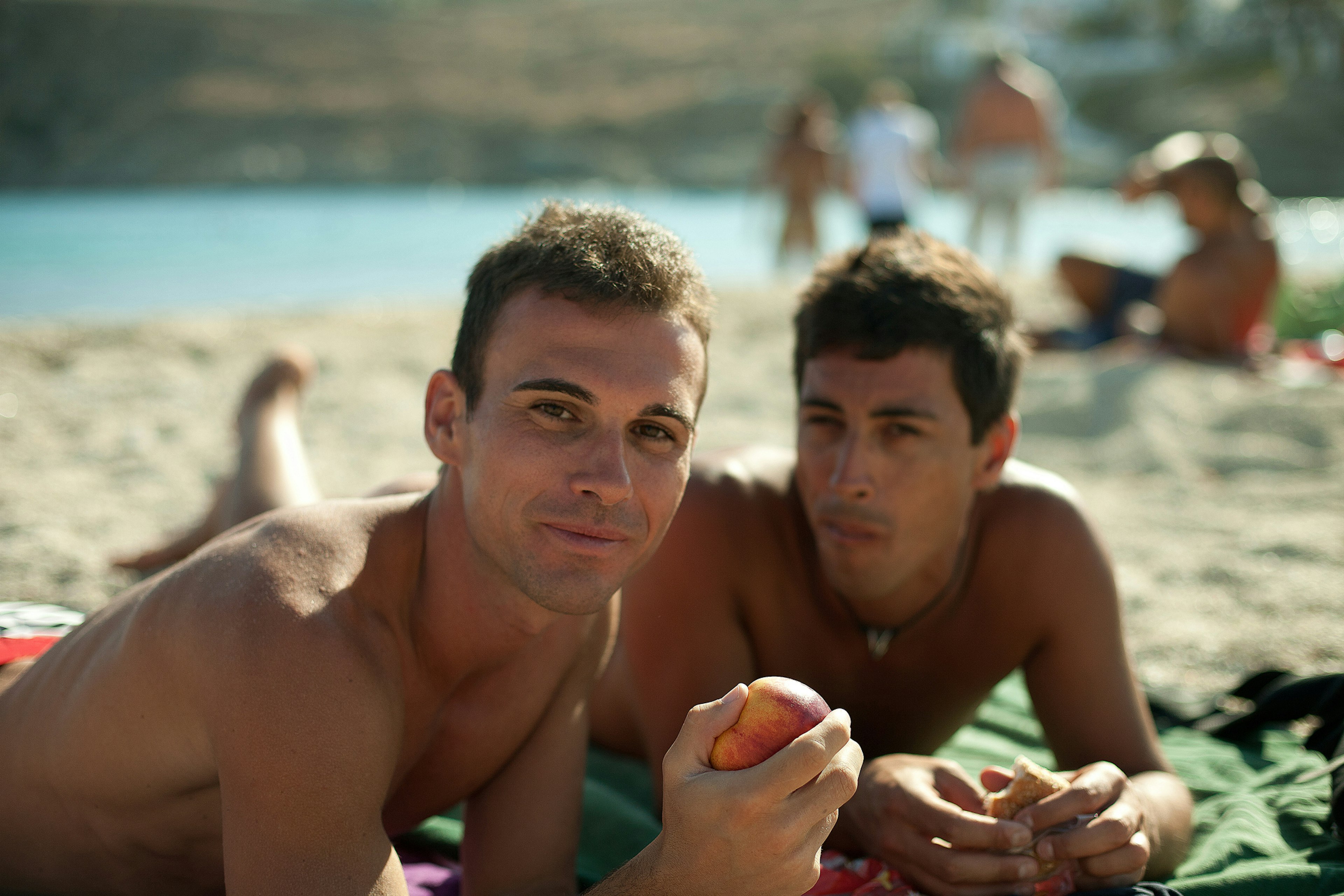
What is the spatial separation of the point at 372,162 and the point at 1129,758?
164ft

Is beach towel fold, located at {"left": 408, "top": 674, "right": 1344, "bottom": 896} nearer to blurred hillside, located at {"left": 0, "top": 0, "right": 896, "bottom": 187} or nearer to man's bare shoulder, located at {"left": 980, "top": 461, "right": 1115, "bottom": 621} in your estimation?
man's bare shoulder, located at {"left": 980, "top": 461, "right": 1115, "bottom": 621}

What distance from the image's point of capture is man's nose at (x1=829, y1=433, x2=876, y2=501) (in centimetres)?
243

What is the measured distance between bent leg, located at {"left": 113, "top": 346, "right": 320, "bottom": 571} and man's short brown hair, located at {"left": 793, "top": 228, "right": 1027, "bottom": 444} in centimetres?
183

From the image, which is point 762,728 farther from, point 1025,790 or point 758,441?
point 758,441

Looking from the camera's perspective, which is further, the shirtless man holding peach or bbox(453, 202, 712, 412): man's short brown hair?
bbox(453, 202, 712, 412): man's short brown hair

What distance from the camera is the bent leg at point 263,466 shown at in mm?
3566

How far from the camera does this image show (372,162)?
159 feet

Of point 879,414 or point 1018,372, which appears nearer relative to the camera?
point 879,414

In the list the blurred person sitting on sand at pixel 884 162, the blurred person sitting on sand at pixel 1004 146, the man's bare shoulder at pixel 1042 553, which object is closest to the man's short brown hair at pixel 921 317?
the man's bare shoulder at pixel 1042 553

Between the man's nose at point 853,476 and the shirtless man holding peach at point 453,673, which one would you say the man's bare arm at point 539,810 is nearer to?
the shirtless man holding peach at point 453,673

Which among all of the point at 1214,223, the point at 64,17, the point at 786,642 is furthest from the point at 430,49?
the point at 786,642

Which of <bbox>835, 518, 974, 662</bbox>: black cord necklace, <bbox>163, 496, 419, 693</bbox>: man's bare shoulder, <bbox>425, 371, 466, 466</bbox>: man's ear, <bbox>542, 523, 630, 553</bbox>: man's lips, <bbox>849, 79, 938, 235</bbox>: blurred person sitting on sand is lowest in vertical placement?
<bbox>835, 518, 974, 662</bbox>: black cord necklace

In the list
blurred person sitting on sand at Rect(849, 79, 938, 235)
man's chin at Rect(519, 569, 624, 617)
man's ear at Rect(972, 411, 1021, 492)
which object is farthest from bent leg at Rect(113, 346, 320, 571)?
blurred person sitting on sand at Rect(849, 79, 938, 235)

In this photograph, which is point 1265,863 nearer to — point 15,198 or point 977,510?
point 977,510
